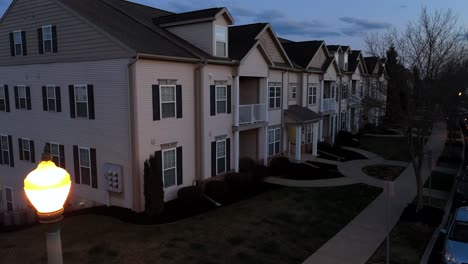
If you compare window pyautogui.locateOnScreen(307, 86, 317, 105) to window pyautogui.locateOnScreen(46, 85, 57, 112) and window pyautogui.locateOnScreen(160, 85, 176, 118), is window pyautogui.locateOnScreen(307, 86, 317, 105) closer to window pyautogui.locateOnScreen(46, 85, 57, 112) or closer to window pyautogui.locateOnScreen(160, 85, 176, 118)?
window pyautogui.locateOnScreen(160, 85, 176, 118)

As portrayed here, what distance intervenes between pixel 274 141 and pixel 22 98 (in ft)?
52.1

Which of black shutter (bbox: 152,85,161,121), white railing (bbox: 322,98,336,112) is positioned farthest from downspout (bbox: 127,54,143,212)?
white railing (bbox: 322,98,336,112)

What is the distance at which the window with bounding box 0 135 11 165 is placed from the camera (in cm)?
2075

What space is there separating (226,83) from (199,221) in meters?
8.28

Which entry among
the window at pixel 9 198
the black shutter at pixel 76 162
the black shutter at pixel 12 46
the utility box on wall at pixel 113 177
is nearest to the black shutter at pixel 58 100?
the black shutter at pixel 76 162

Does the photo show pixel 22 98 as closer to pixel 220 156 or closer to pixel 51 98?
pixel 51 98

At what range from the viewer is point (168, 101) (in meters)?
16.0

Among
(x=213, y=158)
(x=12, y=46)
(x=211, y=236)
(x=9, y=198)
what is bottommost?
(x=9, y=198)

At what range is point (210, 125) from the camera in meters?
18.4

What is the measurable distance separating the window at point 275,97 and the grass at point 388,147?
9.87 m

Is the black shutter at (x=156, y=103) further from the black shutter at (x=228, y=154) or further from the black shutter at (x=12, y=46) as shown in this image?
the black shutter at (x=12, y=46)

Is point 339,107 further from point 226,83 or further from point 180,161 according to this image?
point 180,161

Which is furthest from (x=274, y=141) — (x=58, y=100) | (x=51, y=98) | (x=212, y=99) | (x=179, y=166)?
(x=51, y=98)

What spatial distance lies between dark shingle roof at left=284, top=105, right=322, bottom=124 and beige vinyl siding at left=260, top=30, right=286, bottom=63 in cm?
369
